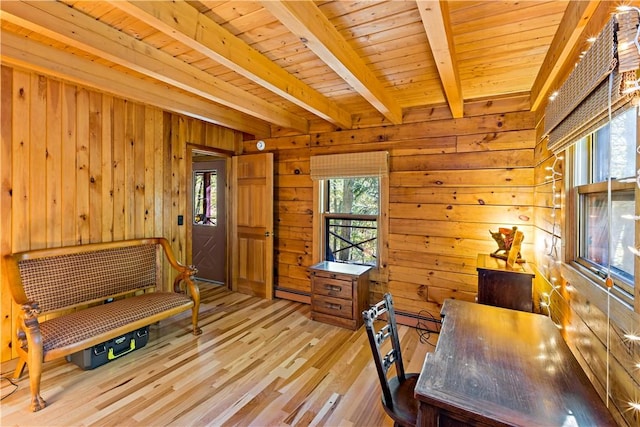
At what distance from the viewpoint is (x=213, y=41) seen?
5.78 ft

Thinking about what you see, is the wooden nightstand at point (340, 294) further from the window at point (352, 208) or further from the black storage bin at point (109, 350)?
the black storage bin at point (109, 350)

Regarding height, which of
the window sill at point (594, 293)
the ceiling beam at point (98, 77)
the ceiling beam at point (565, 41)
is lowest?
the window sill at point (594, 293)

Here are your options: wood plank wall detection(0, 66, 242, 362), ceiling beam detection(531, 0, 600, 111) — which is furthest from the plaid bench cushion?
ceiling beam detection(531, 0, 600, 111)

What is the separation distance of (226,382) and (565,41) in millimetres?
3065

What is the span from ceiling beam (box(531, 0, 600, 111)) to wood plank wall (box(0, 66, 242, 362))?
11.9 feet

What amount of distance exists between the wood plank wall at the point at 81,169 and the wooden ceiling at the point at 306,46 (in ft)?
1.46

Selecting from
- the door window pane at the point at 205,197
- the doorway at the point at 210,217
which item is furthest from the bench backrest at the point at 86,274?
the door window pane at the point at 205,197

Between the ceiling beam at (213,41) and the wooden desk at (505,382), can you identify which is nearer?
the wooden desk at (505,382)

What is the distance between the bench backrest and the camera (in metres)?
2.31

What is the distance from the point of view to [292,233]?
409 centimetres

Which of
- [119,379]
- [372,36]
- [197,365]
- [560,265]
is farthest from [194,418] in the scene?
[372,36]

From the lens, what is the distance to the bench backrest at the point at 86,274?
7.57 ft

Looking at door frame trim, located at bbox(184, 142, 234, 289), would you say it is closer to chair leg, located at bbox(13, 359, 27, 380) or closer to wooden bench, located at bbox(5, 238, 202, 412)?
wooden bench, located at bbox(5, 238, 202, 412)

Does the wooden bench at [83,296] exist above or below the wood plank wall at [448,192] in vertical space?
below
